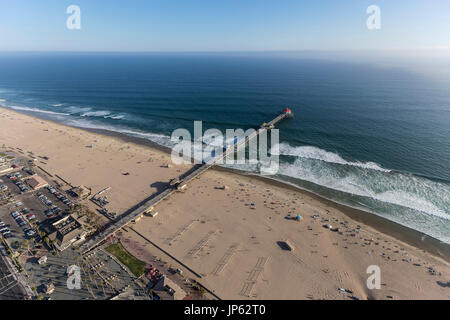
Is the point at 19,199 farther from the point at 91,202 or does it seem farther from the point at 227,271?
the point at 227,271

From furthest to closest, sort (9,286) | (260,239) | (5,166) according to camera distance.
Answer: (5,166) < (260,239) < (9,286)

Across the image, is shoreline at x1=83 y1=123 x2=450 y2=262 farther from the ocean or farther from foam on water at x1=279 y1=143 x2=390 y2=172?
foam on water at x1=279 y1=143 x2=390 y2=172

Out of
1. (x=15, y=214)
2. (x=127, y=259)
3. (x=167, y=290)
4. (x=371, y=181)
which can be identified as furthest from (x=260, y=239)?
(x=15, y=214)

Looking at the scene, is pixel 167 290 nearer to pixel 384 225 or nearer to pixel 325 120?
pixel 384 225

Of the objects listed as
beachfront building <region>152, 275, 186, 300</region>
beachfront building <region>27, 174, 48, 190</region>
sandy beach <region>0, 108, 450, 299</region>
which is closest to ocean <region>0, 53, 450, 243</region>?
sandy beach <region>0, 108, 450, 299</region>

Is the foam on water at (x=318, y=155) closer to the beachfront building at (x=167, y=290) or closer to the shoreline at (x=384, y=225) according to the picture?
the shoreline at (x=384, y=225)

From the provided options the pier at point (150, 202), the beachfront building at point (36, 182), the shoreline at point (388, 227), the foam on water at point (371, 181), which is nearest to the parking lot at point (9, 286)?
the pier at point (150, 202)
